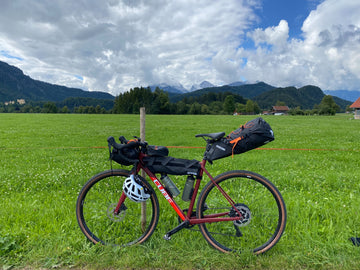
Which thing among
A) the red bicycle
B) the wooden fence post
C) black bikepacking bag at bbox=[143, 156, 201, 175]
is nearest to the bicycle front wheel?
the red bicycle

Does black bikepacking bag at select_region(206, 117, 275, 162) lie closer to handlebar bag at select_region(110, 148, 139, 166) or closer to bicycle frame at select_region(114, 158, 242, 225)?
bicycle frame at select_region(114, 158, 242, 225)

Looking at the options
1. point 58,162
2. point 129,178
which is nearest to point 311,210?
point 129,178

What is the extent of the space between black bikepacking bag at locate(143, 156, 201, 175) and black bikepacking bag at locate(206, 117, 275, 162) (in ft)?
1.17

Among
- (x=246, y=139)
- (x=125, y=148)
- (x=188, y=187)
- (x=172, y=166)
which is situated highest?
(x=246, y=139)

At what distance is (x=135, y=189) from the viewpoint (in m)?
3.42

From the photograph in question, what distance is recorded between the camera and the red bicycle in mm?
3461

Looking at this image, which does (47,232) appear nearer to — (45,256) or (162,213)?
(45,256)

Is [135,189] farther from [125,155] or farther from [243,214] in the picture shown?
[243,214]

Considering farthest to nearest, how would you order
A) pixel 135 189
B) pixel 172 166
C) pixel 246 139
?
pixel 172 166 < pixel 135 189 < pixel 246 139

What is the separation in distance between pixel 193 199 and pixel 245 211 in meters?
0.85

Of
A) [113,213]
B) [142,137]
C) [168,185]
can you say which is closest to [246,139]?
[168,185]

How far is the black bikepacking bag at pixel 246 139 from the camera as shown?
326 cm

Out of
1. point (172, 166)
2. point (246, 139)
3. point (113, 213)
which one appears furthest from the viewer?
point (113, 213)

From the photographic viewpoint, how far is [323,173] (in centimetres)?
785
